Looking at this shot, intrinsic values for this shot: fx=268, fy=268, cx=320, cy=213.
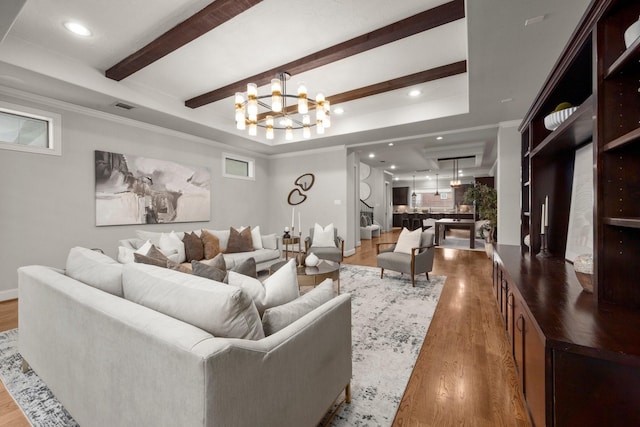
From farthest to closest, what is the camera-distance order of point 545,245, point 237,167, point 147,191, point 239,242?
point 237,167
point 147,191
point 239,242
point 545,245

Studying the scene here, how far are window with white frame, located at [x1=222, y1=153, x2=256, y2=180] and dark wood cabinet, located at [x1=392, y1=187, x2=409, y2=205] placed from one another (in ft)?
32.1

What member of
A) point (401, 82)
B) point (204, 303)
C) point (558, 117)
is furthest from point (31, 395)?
point (401, 82)

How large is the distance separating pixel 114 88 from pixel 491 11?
168 inches

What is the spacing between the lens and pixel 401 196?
47.7 feet

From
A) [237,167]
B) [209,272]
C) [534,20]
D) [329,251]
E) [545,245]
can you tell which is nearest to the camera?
[209,272]

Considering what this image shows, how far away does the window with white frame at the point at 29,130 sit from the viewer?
332 centimetres

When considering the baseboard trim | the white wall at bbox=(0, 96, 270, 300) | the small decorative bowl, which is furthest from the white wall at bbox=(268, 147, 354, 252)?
the baseboard trim

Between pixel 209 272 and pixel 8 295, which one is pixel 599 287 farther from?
pixel 8 295

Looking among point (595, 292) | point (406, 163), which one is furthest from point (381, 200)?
point (595, 292)

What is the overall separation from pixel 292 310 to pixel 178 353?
0.57 meters

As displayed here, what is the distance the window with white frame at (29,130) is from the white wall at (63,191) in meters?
0.07

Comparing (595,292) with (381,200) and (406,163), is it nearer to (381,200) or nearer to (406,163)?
(406,163)

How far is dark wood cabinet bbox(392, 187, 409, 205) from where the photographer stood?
14.5m

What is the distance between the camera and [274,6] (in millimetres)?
2338
